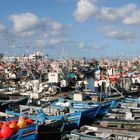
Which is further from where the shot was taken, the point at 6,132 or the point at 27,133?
the point at 27,133

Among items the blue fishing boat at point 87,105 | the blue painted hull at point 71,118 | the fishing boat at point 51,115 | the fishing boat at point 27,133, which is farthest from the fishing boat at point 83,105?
the fishing boat at point 27,133

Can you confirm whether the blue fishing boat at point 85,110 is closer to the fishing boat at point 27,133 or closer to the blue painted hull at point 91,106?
the blue painted hull at point 91,106

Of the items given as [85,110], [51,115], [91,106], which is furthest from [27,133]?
[91,106]

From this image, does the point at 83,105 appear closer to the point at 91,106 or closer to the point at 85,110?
the point at 91,106

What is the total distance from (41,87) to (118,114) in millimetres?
13124

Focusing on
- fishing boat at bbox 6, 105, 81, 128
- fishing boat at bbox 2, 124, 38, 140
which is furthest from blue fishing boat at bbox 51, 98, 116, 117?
fishing boat at bbox 2, 124, 38, 140

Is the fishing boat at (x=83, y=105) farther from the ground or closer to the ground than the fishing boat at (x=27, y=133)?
farther from the ground

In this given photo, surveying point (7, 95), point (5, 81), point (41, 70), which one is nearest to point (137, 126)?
point (7, 95)

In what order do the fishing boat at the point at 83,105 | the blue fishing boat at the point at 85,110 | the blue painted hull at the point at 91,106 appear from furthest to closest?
the fishing boat at the point at 83,105 < the blue painted hull at the point at 91,106 < the blue fishing boat at the point at 85,110

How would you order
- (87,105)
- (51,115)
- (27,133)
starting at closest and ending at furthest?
1. (27,133)
2. (51,115)
3. (87,105)

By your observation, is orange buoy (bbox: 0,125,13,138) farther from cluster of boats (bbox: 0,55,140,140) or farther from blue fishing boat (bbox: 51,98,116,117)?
blue fishing boat (bbox: 51,98,116,117)

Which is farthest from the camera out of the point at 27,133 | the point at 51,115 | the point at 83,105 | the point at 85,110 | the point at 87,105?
the point at 83,105

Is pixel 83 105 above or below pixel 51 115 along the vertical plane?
above

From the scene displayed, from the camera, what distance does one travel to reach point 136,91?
115 feet
